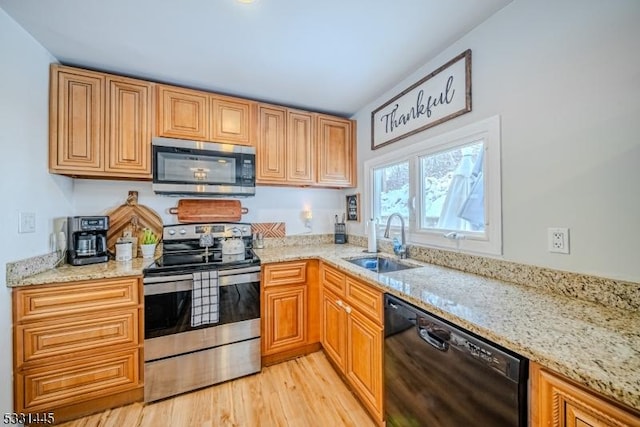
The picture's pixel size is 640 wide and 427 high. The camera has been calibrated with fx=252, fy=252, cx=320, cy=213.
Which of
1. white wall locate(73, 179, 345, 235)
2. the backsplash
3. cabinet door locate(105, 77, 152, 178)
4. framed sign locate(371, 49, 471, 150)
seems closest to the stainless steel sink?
the backsplash

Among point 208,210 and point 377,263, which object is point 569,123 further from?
point 208,210

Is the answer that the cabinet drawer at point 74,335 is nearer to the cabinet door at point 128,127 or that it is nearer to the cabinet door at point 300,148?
the cabinet door at point 128,127

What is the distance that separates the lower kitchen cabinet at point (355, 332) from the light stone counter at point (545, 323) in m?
0.21

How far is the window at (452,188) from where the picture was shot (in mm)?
1479

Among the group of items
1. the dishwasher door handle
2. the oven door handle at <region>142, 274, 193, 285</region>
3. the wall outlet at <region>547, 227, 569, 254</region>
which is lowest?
the dishwasher door handle

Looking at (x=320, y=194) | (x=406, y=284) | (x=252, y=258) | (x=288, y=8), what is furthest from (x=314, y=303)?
(x=288, y=8)

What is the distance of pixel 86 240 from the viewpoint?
6.23 feet

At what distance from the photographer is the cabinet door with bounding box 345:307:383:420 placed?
146cm

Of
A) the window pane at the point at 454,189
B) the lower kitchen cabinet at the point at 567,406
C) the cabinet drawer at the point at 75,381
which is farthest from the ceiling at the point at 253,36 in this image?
the cabinet drawer at the point at 75,381

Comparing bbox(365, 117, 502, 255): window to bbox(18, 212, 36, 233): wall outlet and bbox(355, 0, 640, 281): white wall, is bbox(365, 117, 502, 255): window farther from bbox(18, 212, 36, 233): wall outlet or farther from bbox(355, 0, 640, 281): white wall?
bbox(18, 212, 36, 233): wall outlet

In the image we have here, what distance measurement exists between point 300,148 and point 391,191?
39.8 inches

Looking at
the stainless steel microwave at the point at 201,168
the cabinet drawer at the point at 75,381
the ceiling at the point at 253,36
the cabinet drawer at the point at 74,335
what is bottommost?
the cabinet drawer at the point at 75,381

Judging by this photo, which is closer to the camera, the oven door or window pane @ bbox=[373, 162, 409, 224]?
the oven door

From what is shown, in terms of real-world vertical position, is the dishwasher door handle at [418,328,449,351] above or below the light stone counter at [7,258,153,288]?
below
